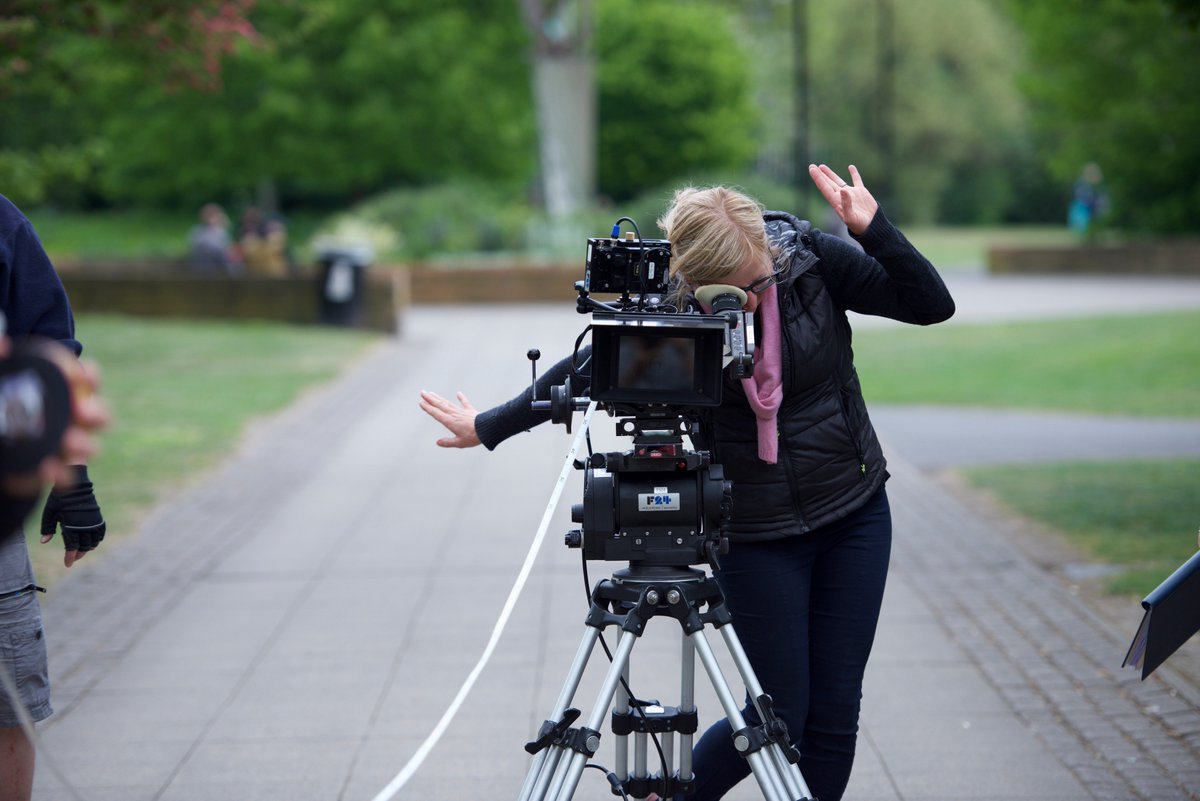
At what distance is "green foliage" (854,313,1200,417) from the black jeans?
10041 mm

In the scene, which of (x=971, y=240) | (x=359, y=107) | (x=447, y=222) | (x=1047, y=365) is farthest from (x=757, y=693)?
(x=971, y=240)

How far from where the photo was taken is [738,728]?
10.3 ft

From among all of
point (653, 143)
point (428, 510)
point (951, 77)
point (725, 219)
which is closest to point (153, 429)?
point (428, 510)

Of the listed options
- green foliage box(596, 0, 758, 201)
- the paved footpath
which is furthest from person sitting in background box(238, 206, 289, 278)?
green foliage box(596, 0, 758, 201)

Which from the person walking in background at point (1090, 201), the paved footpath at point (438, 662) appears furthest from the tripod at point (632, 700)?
the person walking in background at point (1090, 201)

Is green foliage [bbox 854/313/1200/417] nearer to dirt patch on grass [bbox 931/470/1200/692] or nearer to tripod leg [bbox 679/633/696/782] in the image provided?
dirt patch on grass [bbox 931/470/1200/692]

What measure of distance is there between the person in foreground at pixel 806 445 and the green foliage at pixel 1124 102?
72.3 feet

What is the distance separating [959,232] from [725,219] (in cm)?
5494

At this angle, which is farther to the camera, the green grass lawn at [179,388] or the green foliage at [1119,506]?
the green grass lawn at [179,388]

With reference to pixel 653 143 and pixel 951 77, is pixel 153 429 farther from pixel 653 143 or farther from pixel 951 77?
pixel 951 77

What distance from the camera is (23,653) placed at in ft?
11.0

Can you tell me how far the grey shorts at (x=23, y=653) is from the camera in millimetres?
3318

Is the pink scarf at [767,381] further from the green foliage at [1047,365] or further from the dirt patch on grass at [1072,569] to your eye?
the green foliage at [1047,365]

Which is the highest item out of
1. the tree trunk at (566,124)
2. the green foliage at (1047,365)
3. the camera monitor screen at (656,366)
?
the tree trunk at (566,124)
